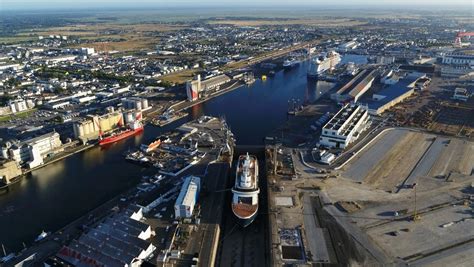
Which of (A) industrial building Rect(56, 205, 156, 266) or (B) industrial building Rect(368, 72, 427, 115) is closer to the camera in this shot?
(A) industrial building Rect(56, 205, 156, 266)

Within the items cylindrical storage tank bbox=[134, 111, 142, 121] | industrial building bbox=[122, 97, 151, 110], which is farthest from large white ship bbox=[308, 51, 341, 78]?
cylindrical storage tank bbox=[134, 111, 142, 121]

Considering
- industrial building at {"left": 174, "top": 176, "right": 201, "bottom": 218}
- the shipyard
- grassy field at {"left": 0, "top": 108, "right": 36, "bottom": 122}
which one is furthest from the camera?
grassy field at {"left": 0, "top": 108, "right": 36, "bottom": 122}

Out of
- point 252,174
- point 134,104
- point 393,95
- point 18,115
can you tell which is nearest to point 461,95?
point 393,95

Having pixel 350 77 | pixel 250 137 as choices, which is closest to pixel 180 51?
pixel 350 77

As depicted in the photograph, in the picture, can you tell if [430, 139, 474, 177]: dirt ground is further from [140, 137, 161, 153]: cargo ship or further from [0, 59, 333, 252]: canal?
[140, 137, 161, 153]: cargo ship

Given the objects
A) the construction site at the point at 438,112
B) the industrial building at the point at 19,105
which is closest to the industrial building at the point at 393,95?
the construction site at the point at 438,112

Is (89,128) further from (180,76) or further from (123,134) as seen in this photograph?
(180,76)
